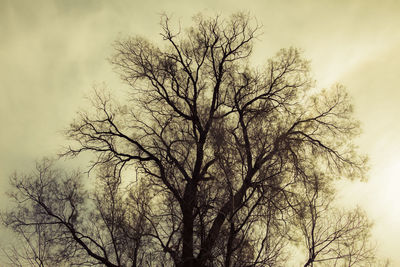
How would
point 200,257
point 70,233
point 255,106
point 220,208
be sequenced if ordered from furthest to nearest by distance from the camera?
1. point 255,106
2. point 70,233
3. point 200,257
4. point 220,208

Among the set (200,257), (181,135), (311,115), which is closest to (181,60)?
(181,135)

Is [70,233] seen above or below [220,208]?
above

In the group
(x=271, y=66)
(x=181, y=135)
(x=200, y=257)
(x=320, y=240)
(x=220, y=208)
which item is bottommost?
(x=200, y=257)

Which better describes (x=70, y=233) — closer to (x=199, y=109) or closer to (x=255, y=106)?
(x=199, y=109)

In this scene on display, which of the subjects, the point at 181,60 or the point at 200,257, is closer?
the point at 200,257

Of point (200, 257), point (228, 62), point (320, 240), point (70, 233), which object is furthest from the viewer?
point (228, 62)

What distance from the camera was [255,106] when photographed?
1353 cm

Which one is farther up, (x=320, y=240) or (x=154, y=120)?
(x=154, y=120)

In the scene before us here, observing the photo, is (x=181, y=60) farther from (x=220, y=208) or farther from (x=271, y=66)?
(x=220, y=208)

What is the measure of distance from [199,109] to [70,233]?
702cm

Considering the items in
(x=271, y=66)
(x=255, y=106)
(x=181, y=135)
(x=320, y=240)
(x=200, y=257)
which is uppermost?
(x=271, y=66)

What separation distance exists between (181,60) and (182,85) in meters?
1.08

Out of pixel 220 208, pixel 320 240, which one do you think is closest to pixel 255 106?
pixel 320 240

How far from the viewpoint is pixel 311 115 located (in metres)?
13.5
